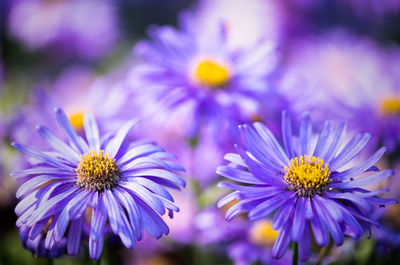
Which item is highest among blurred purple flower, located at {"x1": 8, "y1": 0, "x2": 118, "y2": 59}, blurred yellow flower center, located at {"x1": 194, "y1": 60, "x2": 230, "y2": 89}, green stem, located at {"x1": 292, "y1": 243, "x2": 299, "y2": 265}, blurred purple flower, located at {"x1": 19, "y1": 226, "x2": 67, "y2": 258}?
blurred purple flower, located at {"x1": 8, "y1": 0, "x2": 118, "y2": 59}

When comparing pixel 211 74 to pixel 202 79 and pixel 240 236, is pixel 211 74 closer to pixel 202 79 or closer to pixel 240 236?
pixel 202 79

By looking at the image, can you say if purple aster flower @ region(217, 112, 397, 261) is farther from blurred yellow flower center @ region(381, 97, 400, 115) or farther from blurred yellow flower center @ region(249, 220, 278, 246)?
blurred yellow flower center @ region(381, 97, 400, 115)

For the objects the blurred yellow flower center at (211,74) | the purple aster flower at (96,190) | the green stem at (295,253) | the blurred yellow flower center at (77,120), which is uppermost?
the blurred yellow flower center at (211,74)

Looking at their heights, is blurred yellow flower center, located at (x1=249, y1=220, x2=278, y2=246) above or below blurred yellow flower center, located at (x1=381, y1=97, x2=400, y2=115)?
below

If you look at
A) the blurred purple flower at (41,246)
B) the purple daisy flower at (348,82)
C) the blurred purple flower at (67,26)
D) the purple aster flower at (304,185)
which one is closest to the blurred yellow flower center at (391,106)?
the purple daisy flower at (348,82)

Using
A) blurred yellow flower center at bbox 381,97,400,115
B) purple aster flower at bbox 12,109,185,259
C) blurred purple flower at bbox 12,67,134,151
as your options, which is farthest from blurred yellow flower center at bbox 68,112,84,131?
blurred yellow flower center at bbox 381,97,400,115

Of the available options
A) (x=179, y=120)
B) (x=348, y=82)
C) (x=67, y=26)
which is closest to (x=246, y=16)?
(x=348, y=82)

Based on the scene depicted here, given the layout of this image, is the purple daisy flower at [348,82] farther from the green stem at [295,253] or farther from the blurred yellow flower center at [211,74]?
the green stem at [295,253]
